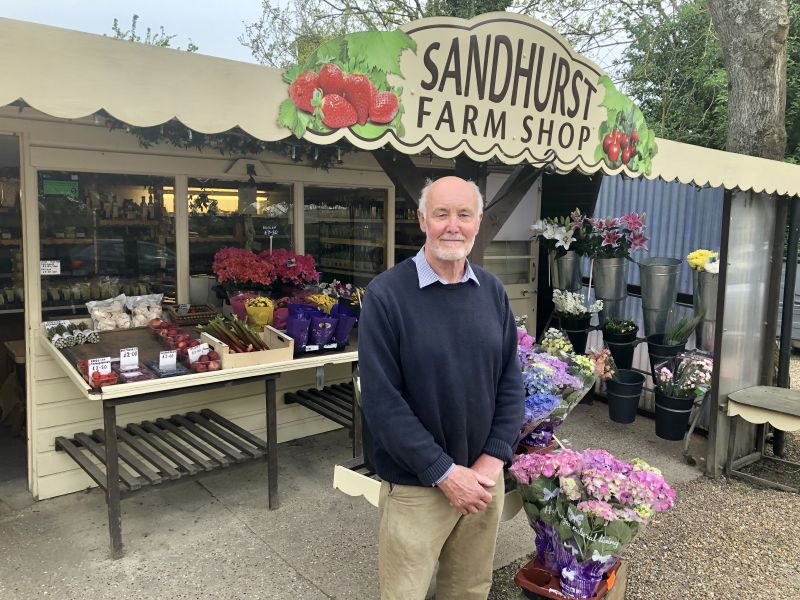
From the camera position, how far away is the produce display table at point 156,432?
2.99 m

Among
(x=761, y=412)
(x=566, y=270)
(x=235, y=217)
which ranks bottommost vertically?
(x=761, y=412)

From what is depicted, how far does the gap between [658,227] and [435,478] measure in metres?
5.65

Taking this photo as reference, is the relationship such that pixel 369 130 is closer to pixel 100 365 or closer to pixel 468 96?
pixel 468 96

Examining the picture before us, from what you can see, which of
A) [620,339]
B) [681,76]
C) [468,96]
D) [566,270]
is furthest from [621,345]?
[681,76]

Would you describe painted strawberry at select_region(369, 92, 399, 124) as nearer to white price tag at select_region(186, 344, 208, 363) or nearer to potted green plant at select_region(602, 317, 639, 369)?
white price tag at select_region(186, 344, 208, 363)

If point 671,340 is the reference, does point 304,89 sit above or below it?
above

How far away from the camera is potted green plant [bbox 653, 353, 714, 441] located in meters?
4.63

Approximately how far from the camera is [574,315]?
18.5ft

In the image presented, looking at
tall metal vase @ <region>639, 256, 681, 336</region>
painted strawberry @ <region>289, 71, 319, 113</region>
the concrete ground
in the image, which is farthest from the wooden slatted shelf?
tall metal vase @ <region>639, 256, 681, 336</region>

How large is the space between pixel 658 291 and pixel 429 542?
3.97 meters

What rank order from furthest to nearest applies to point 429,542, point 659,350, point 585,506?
point 659,350, point 585,506, point 429,542

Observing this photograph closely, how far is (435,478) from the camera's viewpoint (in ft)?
5.89

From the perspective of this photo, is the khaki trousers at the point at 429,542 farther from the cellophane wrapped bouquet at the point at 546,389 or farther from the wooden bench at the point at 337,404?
the wooden bench at the point at 337,404

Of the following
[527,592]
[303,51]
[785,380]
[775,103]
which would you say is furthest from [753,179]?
[303,51]
